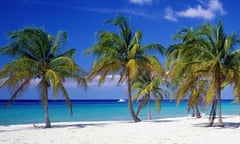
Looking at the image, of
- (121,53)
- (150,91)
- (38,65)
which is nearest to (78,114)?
(150,91)

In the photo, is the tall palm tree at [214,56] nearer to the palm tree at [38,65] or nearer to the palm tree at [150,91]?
the palm tree at [38,65]

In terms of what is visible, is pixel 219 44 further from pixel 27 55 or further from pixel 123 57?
pixel 27 55

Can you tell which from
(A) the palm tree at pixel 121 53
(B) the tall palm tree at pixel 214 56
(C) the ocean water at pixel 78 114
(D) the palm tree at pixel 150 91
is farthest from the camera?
(C) the ocean water at pixel 78 114

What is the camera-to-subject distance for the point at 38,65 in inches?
650

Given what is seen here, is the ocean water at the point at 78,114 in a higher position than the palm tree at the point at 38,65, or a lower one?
lower

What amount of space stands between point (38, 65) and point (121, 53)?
525 cm

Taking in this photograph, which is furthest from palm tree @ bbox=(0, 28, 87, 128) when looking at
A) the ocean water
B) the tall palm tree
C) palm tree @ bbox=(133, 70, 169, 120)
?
palm tree @ bbox=(133, 70, 169, 120)

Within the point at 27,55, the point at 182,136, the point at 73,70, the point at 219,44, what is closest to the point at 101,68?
the point at 73,70

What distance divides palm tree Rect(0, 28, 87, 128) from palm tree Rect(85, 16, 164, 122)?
2363 mm

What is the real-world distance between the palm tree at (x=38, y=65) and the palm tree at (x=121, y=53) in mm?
2363

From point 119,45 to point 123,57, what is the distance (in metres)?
0.80

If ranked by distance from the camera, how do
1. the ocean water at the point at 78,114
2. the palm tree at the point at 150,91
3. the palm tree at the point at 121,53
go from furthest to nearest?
the ocean water at the point at 78,114
the palm tree at the point at 150,91
the palm tree at the point at 121,53

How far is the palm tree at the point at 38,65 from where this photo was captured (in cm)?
1598

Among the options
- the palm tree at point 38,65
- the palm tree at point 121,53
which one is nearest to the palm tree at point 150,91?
the palm tree at point 121,53
